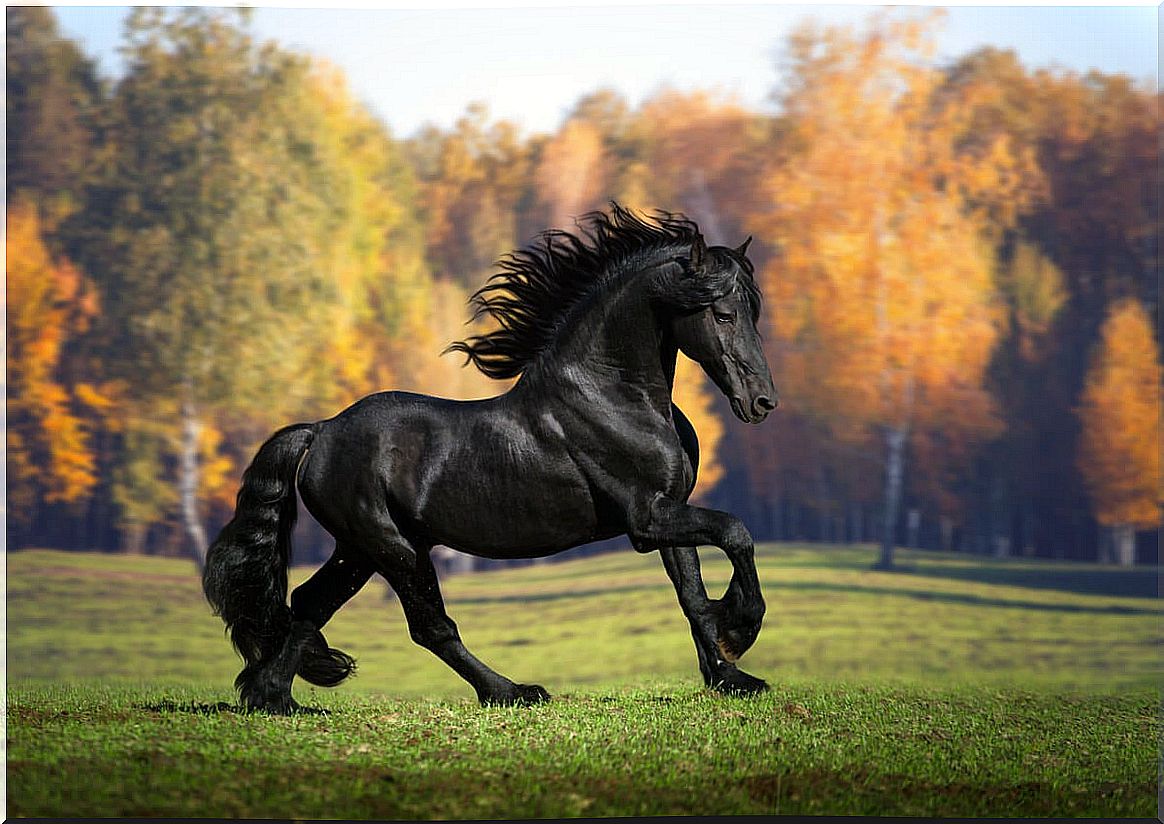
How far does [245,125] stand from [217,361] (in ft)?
10.6

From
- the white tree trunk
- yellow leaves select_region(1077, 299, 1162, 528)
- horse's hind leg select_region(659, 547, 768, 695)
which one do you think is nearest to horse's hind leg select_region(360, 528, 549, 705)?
horse's hind leg select_region(659, 547, 768, 695)

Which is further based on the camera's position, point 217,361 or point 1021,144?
point 1021,144

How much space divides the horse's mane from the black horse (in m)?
0.01

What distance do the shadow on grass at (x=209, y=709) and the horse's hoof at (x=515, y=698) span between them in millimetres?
846

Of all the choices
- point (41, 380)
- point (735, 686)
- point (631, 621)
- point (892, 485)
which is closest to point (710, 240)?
point (892, 485)

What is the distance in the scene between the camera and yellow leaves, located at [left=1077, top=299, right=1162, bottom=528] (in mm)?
17281

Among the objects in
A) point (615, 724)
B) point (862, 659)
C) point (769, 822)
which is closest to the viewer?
point (769, 822)

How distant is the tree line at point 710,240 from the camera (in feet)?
57.4

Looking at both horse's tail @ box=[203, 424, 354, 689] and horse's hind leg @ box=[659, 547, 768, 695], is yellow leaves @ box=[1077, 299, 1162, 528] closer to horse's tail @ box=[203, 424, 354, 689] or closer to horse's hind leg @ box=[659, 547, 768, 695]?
horse's hind leg @ box=[659, 547, 768, 695]

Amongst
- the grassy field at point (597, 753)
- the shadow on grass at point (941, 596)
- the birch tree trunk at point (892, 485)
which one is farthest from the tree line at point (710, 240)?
the grassy field at point (597, 753)

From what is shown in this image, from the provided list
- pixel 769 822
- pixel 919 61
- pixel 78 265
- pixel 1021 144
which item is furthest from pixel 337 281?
pixel 769 822

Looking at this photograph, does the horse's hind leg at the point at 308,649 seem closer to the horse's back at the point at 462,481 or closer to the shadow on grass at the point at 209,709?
the shadow on grass at the point at 209,709

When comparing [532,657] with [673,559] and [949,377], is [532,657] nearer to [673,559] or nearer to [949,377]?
[949,377]

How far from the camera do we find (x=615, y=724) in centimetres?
650
